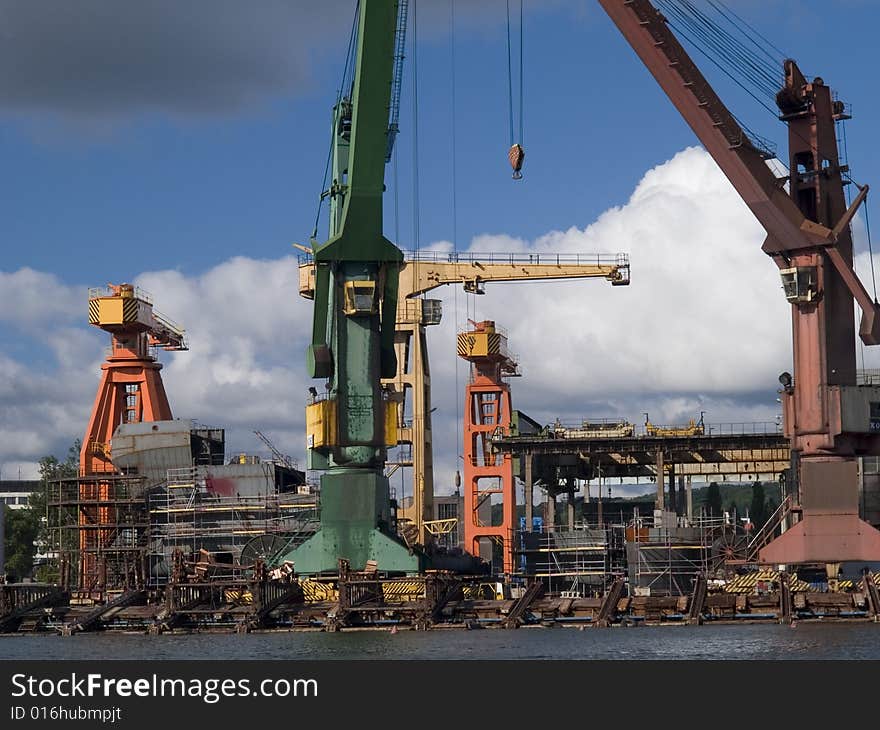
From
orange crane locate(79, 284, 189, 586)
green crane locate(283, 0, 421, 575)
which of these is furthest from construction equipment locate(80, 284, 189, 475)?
green crane locate(283, 0, 421, 575)

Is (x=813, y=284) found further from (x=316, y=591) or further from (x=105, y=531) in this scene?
(x=105, y=531)

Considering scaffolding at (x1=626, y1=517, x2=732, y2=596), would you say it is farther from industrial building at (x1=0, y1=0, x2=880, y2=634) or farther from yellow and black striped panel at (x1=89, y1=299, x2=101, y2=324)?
yellow and black striped panel at (x1=89, y1=299, x2=101, y2=324)

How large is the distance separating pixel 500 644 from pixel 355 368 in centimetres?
1683

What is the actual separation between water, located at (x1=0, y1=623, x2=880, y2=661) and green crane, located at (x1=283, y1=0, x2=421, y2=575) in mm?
6218

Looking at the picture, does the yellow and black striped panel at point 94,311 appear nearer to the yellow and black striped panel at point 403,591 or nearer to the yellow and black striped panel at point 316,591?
the yellow and black striped panel at point 316,591

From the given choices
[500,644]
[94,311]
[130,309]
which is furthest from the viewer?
[94,311]

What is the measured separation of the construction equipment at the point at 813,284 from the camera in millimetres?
64312

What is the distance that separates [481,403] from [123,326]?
2079cm

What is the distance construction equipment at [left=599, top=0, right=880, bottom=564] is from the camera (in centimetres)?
6431

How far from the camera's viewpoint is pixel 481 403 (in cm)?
9725

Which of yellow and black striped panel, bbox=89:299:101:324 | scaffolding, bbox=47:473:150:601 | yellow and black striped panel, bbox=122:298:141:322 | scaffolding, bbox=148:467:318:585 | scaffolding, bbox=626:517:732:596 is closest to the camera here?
scaffolding, bbox=626:517:732:596

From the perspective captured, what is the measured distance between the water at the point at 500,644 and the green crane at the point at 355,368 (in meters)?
6.22

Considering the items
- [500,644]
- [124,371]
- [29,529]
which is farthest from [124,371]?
[500,644]

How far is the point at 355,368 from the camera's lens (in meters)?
62.9
